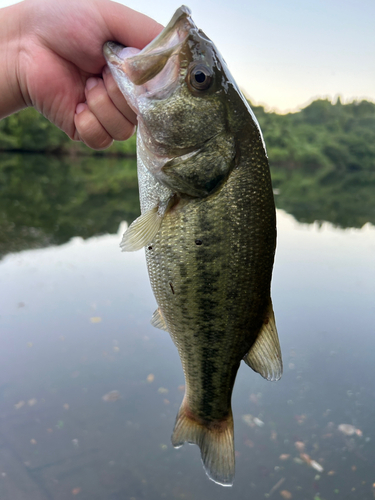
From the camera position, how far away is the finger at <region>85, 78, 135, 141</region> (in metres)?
1.98

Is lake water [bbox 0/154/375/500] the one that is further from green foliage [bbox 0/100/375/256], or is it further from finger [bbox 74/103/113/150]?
finger [bbox 74/103/113/150]

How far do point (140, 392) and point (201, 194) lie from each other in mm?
4018

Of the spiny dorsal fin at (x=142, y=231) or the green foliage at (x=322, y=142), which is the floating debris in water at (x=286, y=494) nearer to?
the spiny dorsal fin at (x=142, y=231)

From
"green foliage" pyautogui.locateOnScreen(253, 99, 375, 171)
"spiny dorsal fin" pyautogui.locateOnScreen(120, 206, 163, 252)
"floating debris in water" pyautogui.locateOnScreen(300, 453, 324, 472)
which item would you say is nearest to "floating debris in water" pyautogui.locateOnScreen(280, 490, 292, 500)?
"floating debris in water" pyautogui.locateOnScreen(300, 453, 324, 472)

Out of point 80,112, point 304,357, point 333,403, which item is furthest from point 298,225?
point 80,112

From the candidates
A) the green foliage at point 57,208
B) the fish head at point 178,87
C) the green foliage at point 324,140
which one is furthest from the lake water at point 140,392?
the green foliage at point 324,140

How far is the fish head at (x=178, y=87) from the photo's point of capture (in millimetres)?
1564

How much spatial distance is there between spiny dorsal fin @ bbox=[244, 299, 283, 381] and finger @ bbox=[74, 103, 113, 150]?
132cm

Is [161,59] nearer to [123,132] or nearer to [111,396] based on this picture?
[123,132]

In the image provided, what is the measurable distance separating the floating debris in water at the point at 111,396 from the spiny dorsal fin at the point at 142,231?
373 centimetres

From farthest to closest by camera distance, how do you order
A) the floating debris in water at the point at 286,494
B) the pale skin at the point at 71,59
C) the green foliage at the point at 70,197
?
1. the green foliage at the point at 70,197
2. the floating debris in water at the point at 286,494
3. the pale skin at the point at 71,59

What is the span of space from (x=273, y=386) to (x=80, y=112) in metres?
4.63

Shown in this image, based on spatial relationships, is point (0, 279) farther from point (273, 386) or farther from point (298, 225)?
point (298, 225)

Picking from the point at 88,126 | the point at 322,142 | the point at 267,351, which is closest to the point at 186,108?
the point at 88,126
